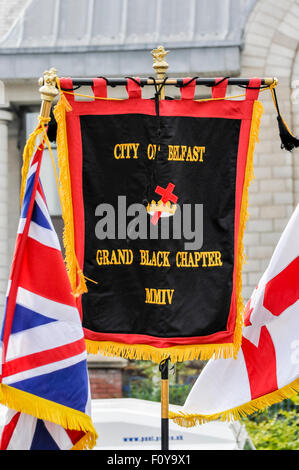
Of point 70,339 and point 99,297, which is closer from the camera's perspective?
point 70,339

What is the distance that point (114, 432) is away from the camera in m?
7.73

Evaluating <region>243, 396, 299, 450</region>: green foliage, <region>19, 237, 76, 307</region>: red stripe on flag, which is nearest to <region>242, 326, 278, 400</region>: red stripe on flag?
<region>19, 237, 76, 307</region>: red stripe on flag

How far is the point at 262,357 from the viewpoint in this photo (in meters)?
5.18

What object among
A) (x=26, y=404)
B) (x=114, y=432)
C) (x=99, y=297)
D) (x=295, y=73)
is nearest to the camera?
(x=26, y=404)

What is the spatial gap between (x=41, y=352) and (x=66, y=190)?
43.9 inches

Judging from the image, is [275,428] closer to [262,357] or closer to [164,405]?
[262,357]

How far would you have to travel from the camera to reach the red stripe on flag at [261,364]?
16.7 feet

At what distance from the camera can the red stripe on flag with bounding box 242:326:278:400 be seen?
5086 mm

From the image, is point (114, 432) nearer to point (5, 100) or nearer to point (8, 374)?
point (8, 374)

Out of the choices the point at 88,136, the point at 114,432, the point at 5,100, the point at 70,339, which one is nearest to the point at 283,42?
the point at 5,100

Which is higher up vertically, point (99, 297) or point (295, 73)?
point (295, 73)

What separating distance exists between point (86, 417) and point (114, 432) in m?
3.53

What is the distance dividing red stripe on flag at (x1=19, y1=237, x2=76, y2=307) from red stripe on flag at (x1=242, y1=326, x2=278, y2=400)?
1388 millimetres

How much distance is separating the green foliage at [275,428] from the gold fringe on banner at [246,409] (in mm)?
3913
